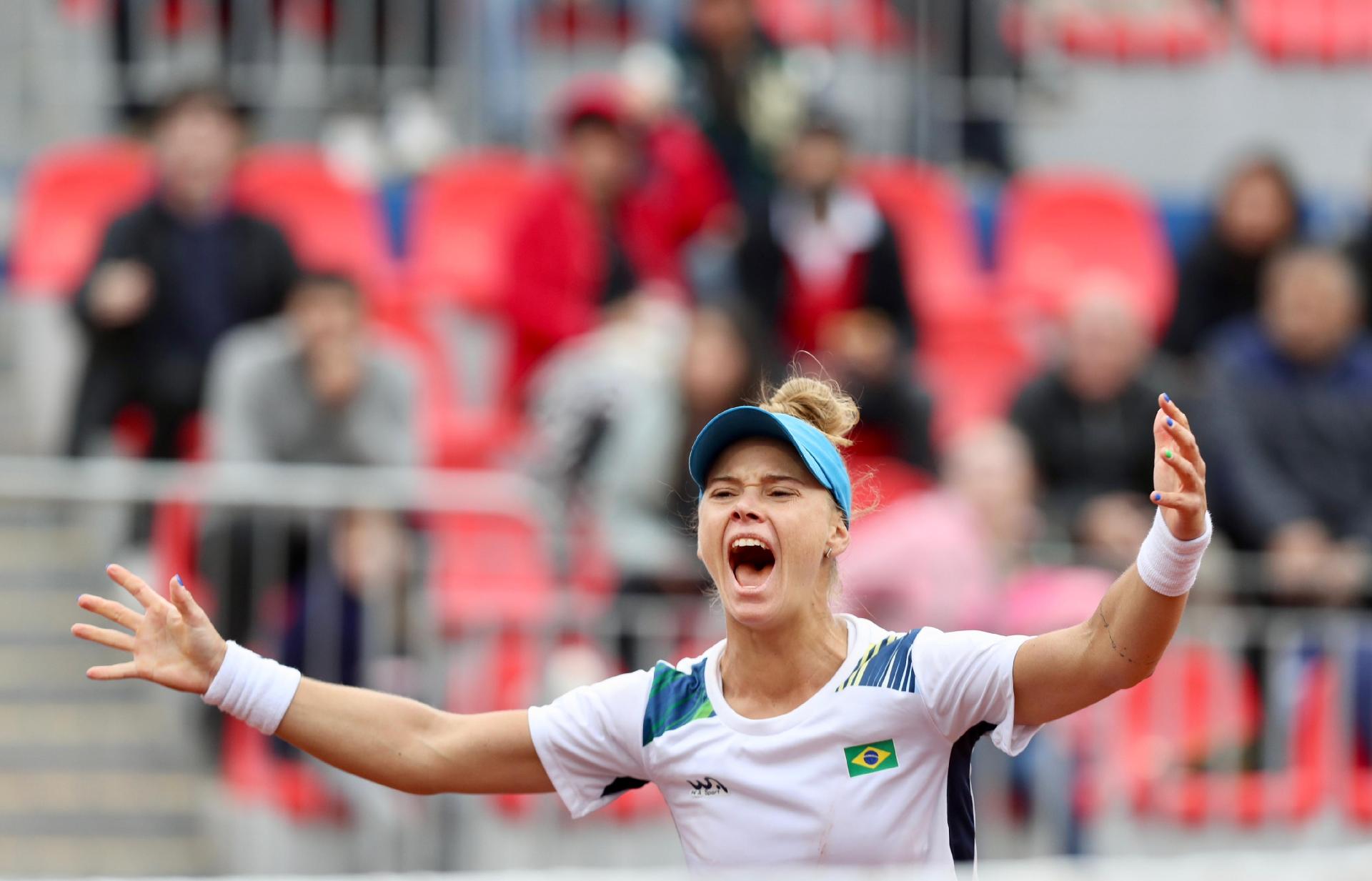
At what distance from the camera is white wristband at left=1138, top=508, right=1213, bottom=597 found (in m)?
3.59

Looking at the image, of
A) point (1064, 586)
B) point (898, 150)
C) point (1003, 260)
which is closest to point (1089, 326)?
point (1064, 586)

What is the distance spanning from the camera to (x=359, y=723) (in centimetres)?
402

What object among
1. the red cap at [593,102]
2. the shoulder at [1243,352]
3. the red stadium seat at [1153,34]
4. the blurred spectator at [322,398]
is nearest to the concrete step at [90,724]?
the blurred spectator at [322,398]

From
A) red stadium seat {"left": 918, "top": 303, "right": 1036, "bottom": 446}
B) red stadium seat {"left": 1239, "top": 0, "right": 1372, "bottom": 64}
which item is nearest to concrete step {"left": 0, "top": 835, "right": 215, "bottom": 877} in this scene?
red stadium seat {"left": 918, "top": 303, "right": 1036, "bottom": 446}

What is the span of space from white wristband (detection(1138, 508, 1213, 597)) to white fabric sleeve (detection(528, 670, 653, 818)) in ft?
3.16

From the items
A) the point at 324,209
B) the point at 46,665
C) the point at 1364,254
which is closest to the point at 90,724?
the point at 46,665

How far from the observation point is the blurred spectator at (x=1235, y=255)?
10781 millimetres

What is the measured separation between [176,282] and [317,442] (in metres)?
1.39

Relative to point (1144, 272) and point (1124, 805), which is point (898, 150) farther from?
point (1124, 805)

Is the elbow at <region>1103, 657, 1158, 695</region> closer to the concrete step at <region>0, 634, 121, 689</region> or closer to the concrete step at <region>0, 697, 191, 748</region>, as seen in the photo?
the concrete step at <region>0, 697, 191, 748</region>

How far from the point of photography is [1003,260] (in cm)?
1214

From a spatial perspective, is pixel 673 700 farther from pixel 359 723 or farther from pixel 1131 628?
pixel 1131 628

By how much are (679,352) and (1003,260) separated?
12.5 ft

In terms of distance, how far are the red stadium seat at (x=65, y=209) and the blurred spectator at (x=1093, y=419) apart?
4322 mm
